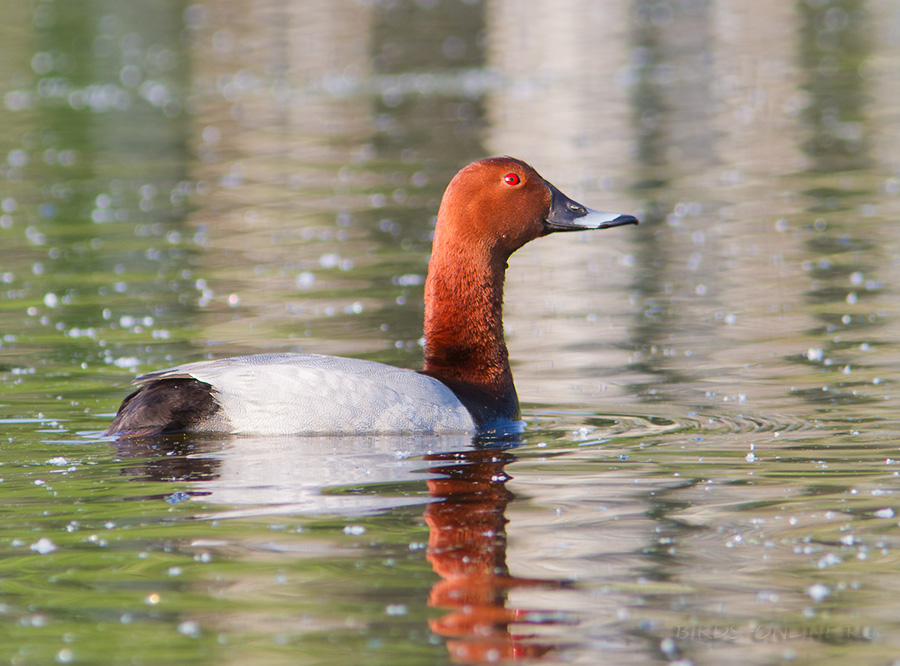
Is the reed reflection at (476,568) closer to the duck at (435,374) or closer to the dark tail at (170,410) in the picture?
the duck at (435,374)

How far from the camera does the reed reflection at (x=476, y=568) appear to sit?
499 cm

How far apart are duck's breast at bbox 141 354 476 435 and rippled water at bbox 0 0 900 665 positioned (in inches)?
5.6

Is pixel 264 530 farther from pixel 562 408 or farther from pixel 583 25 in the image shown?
pixel 583 25

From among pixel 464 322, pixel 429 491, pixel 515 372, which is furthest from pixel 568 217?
pixel 429 491

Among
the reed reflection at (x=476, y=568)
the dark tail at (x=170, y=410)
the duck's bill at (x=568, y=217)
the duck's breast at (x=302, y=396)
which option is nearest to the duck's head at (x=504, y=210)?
the duck's bill at (x=568, y=217)

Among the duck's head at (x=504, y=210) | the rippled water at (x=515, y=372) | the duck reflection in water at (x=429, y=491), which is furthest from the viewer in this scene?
the duck's head at (x=504, y=210)

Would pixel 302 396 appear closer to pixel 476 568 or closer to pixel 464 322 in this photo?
pixel 464 322

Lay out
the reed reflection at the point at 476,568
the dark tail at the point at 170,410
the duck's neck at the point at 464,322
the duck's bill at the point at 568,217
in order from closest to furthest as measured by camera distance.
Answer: the reed reflection at the point at 476,568, the dark tail at the point at 170,410, the duck's neck at the point at 464,322, the duck's bill at the point at 568,217

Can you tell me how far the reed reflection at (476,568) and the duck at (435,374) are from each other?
58cm

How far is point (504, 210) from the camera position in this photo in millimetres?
9031

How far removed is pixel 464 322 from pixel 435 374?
44 centimetres

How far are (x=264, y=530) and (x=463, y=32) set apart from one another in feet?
121

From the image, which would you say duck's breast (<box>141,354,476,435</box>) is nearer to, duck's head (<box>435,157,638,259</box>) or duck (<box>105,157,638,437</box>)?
duck (<box>105,157,638,437</box>)

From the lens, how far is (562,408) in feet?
29.6
